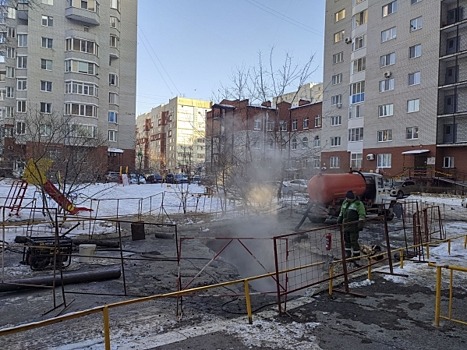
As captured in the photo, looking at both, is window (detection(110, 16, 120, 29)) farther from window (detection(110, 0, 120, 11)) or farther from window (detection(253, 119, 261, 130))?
window (detection(253, 119, 261, 130))

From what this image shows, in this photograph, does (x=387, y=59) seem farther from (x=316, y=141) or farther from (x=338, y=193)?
(x=338, y=193)

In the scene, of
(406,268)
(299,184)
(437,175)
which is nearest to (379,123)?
(437,175)

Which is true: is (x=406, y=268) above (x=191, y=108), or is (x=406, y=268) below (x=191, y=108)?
below

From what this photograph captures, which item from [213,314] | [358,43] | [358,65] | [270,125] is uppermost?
[358,43]

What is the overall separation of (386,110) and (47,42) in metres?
41.6

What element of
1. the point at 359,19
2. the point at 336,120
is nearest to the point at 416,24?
the point at 359,19

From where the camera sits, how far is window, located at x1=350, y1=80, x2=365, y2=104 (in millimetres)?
42906

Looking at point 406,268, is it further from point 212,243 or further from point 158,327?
point 212,243

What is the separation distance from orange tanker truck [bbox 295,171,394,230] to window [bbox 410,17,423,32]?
26.5 m

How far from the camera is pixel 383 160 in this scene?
39438 millimetres

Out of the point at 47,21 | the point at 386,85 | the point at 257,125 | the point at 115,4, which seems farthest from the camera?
the point at 115,4

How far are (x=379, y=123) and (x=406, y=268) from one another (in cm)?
3506

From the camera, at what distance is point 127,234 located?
1316cm

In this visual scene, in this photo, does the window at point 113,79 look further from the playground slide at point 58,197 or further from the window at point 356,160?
the playground slide at point 58,197
